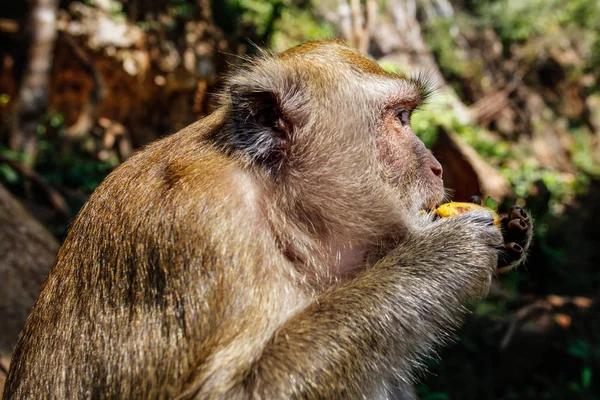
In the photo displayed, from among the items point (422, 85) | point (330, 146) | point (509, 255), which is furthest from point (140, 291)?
point (422, 85)

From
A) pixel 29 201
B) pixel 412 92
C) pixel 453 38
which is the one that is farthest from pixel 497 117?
pixel 412 92

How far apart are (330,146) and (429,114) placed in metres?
13.4

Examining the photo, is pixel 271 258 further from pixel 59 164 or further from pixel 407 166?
pixel 59 164

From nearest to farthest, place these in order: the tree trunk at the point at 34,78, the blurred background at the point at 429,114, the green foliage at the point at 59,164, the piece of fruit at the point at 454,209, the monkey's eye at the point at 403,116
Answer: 1. the piece of fruit at the point at 454,209
2. the monkey's eye at the point at 403,116
3. the blurred background at the point at 429,114
4. the green foliage at the point at 59,164
5. the tree trunk at the point at 34,78

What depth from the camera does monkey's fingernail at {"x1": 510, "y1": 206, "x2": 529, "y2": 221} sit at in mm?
2966

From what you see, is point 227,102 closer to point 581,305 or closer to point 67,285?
point 67,285

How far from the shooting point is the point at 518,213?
2967 millimetres

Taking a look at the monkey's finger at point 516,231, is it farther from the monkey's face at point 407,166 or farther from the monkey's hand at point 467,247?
the monkey's face at point 407,166

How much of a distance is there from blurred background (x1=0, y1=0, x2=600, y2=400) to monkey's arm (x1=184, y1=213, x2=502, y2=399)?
Answer: 133 centimetres

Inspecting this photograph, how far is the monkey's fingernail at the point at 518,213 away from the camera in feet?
9.73

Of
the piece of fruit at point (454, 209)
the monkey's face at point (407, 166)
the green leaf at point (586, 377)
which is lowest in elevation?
the green leaf at point (586, 377)

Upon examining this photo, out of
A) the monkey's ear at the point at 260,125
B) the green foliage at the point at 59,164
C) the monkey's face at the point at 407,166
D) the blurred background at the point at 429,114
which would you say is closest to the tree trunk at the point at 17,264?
the blurred background at the point at 429,114

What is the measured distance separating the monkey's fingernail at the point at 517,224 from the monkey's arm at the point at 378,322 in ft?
0.40

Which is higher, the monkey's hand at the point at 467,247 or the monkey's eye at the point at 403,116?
the monkey's eye at the point at 403,116
